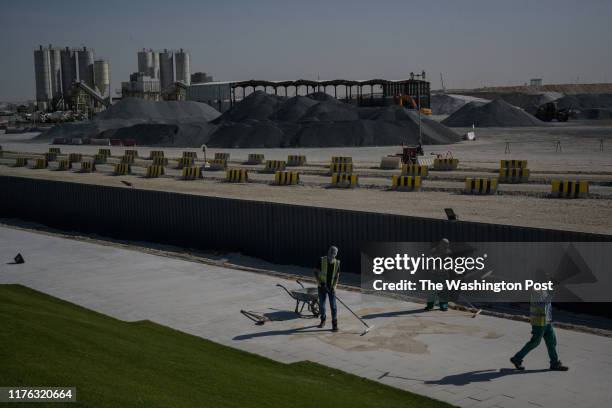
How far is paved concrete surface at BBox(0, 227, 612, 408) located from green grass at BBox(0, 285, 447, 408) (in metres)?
0.82

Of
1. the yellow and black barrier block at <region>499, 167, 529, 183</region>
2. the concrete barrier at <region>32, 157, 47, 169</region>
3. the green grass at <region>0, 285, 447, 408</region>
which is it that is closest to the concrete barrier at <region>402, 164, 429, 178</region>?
the yellow and black barrier block at <region>499, 167, 529, 183</region>

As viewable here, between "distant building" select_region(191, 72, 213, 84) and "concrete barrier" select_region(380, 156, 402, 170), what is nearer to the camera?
"concrete barrier" select_region(380, 156, 402, 170)

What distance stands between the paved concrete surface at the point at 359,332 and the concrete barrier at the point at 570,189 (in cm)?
1698

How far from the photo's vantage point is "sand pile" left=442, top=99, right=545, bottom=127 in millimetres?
91688

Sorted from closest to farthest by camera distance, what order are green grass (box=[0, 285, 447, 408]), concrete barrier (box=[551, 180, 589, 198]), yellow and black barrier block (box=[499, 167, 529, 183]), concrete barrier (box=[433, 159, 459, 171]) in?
green grass (box=[0, 285, 447, 408]) < concrete barrier (box=[551, 180, 589, 198]) < yellow and black barrier block (box=[499, 167, 529, 183]) < concrete barrier (box=[433, 159, 459, 171])

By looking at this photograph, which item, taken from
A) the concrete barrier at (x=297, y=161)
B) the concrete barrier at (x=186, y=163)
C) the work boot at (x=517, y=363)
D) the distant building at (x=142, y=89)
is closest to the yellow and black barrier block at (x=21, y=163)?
the concrete barrier at (x=186, y=163)

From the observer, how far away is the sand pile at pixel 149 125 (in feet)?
275

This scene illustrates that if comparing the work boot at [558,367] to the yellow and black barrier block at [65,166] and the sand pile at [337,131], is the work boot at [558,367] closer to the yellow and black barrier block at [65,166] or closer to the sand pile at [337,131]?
the yellow and black barrier block at [65,166]

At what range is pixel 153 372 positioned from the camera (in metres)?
10.2

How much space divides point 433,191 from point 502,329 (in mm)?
21487

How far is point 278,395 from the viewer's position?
1002cm

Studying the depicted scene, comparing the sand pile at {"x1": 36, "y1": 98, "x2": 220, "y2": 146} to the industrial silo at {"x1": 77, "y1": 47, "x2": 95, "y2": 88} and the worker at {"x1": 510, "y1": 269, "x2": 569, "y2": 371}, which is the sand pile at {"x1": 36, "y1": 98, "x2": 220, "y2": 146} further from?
the industrial silo at {"x1": 77, "y1": 47, "x2": 95, "y2": 88}

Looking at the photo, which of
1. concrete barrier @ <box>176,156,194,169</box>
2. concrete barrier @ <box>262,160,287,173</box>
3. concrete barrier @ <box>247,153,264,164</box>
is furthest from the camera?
concrete barrier @ <box>247,153,264,164</box>

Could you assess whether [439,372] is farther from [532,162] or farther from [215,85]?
[215,85]
